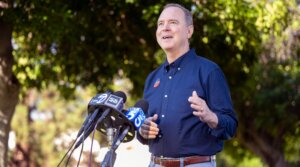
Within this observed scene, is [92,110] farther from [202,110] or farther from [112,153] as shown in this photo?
[202,110]

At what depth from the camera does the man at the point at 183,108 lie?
4.25 meters

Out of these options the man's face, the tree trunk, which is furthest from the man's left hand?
the tree trunk

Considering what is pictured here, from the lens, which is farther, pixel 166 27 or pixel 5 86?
pixel 5 86

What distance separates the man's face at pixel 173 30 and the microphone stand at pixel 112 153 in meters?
0.92

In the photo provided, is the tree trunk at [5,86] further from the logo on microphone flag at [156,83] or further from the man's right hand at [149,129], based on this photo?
the man's right hand at [149,129]

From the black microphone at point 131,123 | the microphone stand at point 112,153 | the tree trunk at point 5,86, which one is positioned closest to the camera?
the microphone stand at point 112,153

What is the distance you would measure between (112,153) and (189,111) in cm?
82

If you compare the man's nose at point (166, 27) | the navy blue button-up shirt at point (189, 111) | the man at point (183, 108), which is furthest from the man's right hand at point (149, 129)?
the man's nose at point (166, 27)

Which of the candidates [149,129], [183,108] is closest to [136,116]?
[149,129]

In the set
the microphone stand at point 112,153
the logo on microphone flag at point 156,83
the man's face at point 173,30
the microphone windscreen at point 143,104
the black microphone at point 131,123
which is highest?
the man's face at point 173,30

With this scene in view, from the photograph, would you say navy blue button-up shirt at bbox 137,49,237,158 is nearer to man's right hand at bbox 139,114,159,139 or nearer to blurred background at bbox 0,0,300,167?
man's right hand at bbox 139,114,159,139

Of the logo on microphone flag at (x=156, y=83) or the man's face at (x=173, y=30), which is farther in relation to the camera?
the logo on microphone flag at (x=156, y=83)

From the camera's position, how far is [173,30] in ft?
14.9

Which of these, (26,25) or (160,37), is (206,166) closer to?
(160,37)
